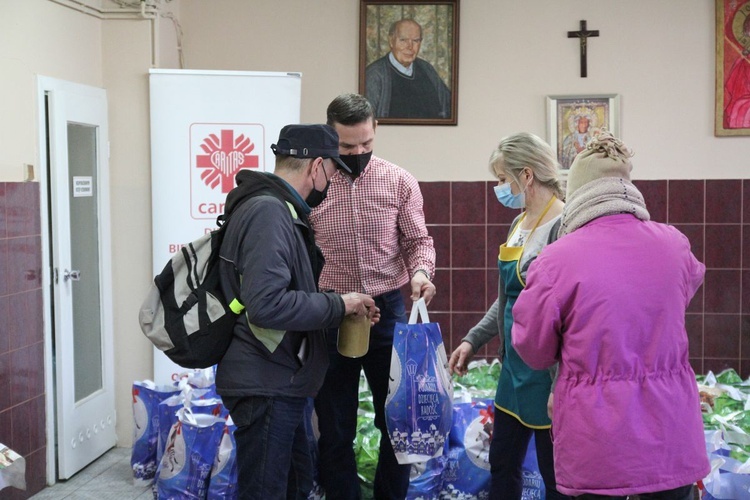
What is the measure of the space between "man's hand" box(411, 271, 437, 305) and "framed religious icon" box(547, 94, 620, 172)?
2046 mm

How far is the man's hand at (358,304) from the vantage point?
2.64m

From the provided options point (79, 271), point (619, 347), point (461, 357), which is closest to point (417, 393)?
point (461, 357)

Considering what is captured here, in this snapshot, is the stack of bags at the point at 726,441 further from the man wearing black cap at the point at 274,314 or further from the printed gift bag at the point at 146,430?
the printed gift bag at the point at 146,430

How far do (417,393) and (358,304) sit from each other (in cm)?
54

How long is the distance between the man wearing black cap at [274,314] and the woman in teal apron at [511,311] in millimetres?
531

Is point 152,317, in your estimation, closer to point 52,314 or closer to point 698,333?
point 52,314

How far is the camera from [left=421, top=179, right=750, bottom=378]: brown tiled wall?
5.00 m

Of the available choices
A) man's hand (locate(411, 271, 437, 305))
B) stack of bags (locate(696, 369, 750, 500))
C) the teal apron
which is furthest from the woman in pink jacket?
stack of bags (locate(696, 369, 750, 500))

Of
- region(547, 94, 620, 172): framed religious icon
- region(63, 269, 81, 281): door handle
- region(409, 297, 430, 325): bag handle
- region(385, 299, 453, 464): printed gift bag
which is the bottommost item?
region(385, 299, 453, 464): printed gift bag

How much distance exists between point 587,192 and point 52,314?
2890 mm

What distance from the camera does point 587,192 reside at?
2215 mm

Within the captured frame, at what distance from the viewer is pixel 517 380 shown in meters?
2.81

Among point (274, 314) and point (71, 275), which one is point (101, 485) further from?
point (274, 314)

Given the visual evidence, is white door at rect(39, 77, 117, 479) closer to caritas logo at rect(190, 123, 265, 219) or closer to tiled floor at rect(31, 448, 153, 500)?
tiled floor at rect(31, 448, 153, 500)
